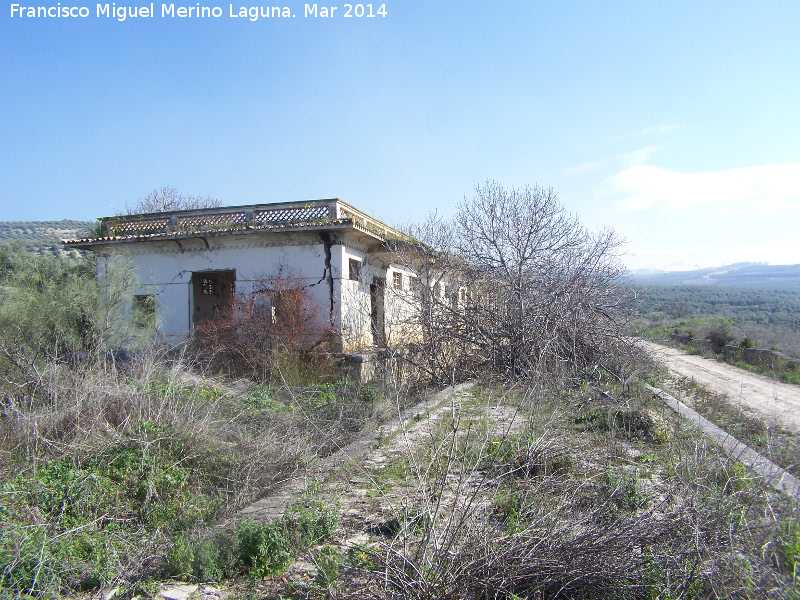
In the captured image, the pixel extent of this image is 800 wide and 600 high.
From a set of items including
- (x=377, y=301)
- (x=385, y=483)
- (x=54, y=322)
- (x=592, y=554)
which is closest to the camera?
(x=592, y=554)

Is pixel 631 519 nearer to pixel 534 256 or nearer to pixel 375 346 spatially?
pixel 534 256

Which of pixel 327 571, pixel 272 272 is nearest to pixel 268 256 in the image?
pixel 272 272

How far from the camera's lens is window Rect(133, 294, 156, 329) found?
37.1ft

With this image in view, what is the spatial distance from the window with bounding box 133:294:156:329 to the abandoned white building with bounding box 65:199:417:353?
6 cm

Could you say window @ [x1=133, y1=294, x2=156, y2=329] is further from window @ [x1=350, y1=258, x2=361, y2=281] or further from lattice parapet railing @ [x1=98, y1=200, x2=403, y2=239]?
window @ [x1=350, y1=258, x2=361, y2=281]

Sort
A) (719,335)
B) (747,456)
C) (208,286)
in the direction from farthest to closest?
(719,335)
(208,286)
(747,456)

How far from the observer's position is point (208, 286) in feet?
56.2

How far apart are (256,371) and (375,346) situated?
9.72ft

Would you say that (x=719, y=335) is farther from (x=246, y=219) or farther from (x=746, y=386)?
(x=246, y=219)

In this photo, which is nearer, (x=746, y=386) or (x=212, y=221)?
(x=746, y=386)

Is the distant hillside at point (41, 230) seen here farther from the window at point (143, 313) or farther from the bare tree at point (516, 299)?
the bare tree at point (516, 299)

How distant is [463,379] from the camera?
1039cm

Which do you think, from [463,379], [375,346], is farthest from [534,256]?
[375,346]

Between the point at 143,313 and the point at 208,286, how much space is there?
4.73 m
